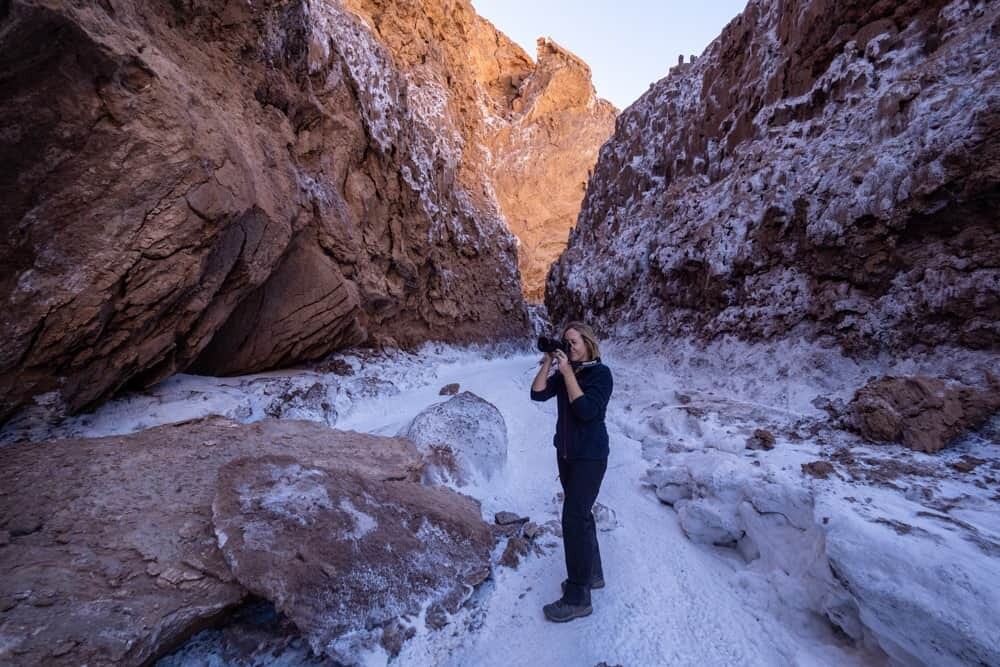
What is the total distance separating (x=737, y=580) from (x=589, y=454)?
1308 mm

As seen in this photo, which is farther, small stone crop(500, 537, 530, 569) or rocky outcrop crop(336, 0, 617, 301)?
rocky outcrop crop(336, 0, 617, 301)

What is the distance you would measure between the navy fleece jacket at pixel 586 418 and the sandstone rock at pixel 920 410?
110 inches

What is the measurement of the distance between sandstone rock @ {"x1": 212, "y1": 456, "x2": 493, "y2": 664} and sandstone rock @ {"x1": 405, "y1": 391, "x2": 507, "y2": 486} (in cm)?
99

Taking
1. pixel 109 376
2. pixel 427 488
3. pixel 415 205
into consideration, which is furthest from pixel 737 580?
pixel 415 205

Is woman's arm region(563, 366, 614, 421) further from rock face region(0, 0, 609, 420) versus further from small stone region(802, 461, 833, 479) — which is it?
rock face region(0, 0, 609, 420)

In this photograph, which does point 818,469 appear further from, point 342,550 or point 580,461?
point 342,550

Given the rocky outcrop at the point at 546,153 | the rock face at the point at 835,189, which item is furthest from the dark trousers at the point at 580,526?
the rocky outcrop at the point at 546,153

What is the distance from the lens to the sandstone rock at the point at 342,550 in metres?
2.43

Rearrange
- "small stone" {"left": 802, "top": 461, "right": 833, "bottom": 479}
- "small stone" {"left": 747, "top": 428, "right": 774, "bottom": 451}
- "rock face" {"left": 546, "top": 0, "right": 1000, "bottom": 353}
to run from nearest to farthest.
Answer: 1. "small stone" {"left": 802, "top": 461, "right": 833, "bottom": 479}
2. "small stone" {"left": 747, "top": 428, "right": 774, "bottom": 451}
3. "rock face" {"left": 546, "top": 0, "right": 1000, "bottom": 353}

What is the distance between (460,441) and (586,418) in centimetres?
254

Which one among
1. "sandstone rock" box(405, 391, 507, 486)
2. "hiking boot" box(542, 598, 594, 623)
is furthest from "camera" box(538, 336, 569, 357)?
"sandstone rock" box(405, 391, 507, 486)

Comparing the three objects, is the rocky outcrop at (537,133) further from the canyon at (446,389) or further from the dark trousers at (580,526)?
the dark trousers at (580,526)

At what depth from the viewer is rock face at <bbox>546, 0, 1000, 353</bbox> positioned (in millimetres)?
4441

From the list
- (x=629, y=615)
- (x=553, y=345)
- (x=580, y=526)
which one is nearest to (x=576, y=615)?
(x=629, y=615)
